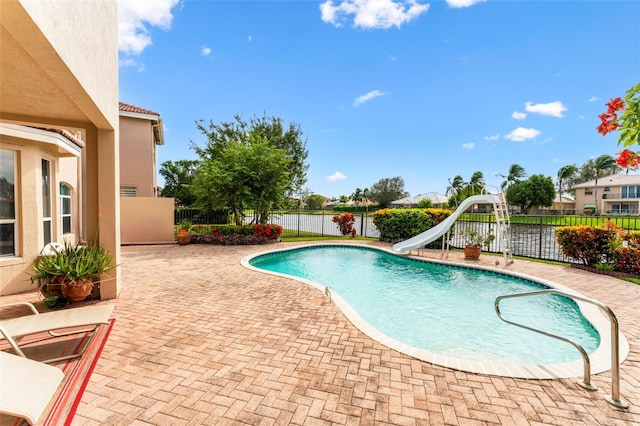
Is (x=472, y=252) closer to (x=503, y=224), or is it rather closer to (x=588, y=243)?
(x=503, y=224)

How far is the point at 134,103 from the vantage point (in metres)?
17.5

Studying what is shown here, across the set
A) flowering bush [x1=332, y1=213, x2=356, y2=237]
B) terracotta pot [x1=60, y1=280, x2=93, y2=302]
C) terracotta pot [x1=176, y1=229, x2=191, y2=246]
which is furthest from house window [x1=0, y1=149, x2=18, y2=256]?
flowering bush [x1=332, y1=213, x2=356, y2=237]

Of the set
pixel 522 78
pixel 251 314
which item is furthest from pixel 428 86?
pixel 251 314

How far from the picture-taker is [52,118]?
4.87 metres

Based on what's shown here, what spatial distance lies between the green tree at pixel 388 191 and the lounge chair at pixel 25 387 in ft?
194

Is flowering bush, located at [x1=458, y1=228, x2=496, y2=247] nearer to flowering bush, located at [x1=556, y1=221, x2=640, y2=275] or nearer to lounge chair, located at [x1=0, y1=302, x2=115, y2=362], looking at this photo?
flowering bush, located at [x1=556, y1=221, x2=640, y2=275]

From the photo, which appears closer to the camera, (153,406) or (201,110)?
(153,406)

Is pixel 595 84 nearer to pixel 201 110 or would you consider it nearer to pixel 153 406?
pixel 153 406

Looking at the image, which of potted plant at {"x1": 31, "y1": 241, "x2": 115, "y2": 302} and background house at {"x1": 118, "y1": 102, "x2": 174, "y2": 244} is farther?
background house at {"x1": 118, "y1": 102, "x2": 174, "y2": 244}

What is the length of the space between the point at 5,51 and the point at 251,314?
451 cm

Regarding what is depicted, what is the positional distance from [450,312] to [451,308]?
0.85ft

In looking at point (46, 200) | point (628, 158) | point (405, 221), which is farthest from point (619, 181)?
point (46, 200)

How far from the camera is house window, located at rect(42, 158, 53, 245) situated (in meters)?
7.02

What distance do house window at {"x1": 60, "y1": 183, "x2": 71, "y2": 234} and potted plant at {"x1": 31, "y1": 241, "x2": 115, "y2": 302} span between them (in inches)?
196
